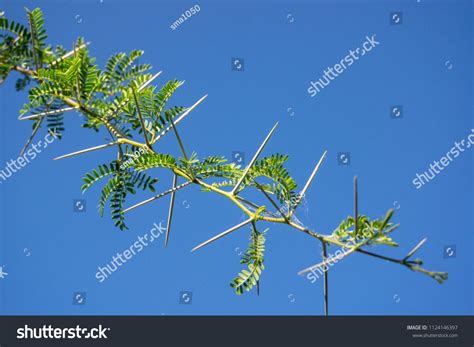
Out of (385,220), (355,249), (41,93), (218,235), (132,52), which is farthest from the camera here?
(132,52)

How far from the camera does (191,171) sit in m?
2.27

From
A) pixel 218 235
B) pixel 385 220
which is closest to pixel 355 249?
pixel 385 220

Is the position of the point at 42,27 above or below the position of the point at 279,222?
above

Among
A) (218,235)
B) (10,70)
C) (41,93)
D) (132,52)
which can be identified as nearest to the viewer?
(218,235)

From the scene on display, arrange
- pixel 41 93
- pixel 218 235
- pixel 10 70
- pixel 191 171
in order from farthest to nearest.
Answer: pixel 10 70, pixel 41 93, pixel 191 171, pixel 218 235

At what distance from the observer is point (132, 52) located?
10.2 ft

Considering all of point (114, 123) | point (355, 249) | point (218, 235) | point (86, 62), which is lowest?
point (355, 249)

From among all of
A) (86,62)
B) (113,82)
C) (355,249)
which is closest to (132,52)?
(113,82)

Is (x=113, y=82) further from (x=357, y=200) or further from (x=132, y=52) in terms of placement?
(x=357, y=200)

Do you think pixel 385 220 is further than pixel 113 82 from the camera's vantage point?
No

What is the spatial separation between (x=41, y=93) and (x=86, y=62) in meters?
0.28

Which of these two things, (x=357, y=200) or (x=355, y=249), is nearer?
(x=357, y=200)

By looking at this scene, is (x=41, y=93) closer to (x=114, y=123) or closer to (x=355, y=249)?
(x=114, y=123)

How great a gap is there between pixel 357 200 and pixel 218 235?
0.63 metres
